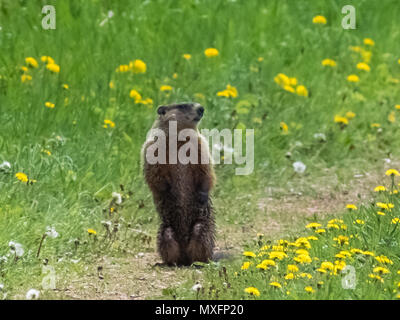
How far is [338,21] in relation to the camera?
35.5 ft

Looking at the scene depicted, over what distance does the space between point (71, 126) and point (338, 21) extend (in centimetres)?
459

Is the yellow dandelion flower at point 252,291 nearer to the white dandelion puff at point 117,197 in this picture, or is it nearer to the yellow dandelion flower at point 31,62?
the white dandelion puff at point 117,197

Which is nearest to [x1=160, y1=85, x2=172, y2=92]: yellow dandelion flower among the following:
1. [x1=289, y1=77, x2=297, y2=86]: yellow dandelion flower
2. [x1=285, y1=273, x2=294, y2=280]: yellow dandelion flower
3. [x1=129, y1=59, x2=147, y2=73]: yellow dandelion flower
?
[x1=129, y1=59, x2=147, y2=73]: yellow dandelion flower

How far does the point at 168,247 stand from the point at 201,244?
0.24 metres

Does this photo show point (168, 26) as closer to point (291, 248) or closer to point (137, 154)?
point (137, 154)

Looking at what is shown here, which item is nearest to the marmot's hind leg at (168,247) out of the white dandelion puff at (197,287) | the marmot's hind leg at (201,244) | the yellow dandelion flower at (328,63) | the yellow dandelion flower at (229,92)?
the marmot's hind leg at (201,244)

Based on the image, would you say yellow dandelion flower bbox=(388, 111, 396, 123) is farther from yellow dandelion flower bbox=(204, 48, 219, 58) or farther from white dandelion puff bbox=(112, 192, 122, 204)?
white dandelion puff bbox=(112, 192, 122, 204)

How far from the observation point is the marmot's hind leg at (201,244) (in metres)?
6.00

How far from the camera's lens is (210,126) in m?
8.41

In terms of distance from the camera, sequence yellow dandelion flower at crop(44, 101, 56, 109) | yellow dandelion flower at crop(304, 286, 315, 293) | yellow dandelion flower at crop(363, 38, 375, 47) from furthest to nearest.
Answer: yellow dandelion flower at crop(363, 38, 375, 47) < yellow dandelion flower at crop(44, 101, 56, 109) < yellow dandelion flower at crop(304, 286, 315, 293)

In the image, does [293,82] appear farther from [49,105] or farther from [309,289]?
[309,289]

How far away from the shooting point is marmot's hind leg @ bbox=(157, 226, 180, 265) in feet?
19.7

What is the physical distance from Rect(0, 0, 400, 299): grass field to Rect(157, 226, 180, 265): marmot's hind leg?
11 cm

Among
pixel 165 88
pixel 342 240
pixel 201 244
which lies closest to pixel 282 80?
pixel 165 88
